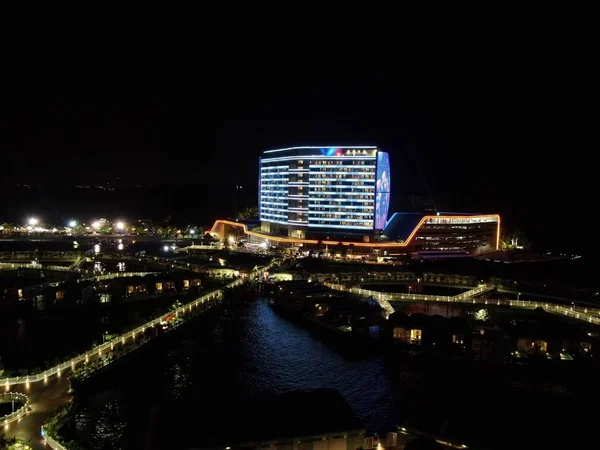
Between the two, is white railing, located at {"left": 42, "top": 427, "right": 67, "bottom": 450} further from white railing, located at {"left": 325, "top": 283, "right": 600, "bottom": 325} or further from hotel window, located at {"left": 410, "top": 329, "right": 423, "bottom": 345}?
white railing, located at {"left": 325, "top": 283, "right": 600, "bottom": 325}

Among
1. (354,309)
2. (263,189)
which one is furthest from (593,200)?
(354,309)

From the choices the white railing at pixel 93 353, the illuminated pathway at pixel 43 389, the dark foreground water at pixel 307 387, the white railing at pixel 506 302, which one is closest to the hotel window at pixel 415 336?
the dark foreground water at pixel 307 387

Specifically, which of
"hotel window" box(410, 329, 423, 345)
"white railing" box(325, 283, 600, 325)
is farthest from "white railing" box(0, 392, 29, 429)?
"white railing" box(325, 283, 600, 325)

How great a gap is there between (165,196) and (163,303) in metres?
69.7

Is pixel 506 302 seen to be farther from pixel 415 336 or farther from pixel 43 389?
pixel 43 389

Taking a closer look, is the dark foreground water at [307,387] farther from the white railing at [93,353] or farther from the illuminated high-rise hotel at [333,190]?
the illuminated high-rise hotel at [333,190]

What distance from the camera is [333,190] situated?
3291 centimetres

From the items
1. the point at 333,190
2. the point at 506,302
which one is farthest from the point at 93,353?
the point at 333,190

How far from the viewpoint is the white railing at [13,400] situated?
867 cm

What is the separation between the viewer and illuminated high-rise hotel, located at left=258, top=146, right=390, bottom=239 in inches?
1256

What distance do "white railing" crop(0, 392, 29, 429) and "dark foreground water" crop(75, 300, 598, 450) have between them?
1.12 m

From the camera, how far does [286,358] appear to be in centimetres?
1366

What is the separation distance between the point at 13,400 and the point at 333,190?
25467 millimetres

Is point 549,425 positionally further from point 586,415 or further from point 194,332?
point 194,332
